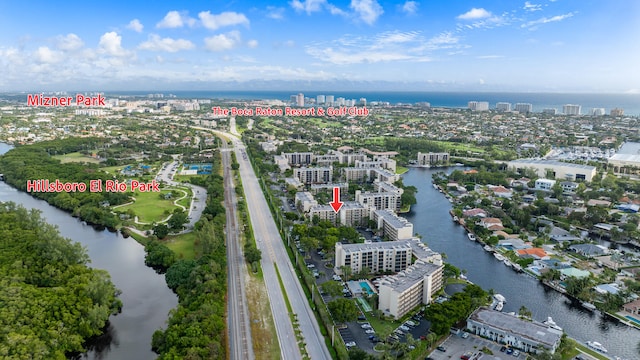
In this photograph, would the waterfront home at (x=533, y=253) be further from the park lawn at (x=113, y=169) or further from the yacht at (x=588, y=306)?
the park lawn at (x=113, y=169)

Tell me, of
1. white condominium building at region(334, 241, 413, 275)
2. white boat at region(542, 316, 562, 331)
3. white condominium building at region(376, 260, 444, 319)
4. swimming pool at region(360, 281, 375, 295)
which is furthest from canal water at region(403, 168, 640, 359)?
swimming pool at region(360, 281, 375, 295)

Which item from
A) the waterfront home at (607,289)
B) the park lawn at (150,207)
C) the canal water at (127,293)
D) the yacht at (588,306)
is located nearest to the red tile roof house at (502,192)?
the waterfront home at (607,289)

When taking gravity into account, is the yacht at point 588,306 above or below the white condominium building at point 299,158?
below

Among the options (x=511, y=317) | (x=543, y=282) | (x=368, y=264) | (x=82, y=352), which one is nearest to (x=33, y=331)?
(x=82, y=352)

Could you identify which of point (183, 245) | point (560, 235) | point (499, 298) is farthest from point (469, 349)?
point (183, 245)

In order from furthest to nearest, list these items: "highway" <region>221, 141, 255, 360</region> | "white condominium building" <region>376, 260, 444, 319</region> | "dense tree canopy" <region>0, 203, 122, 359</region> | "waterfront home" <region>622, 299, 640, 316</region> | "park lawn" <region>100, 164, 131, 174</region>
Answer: "park lawn" <region>100, 164, 131, 174</region>, "waterfront home" <region>622, 299, 640, 316</region>, "white condominium building" <region>376, 260, 444, 319</region>, "highway" <region>221, 141, 255, 360</region>, "dense tree canopy" <region>0, 203, 122, 359</region>

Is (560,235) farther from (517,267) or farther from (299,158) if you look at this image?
(299,158)

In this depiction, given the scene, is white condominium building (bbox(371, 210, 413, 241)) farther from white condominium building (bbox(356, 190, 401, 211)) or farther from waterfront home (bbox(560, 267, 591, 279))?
waterfront home (bbox(560, 267, 591, 279))
